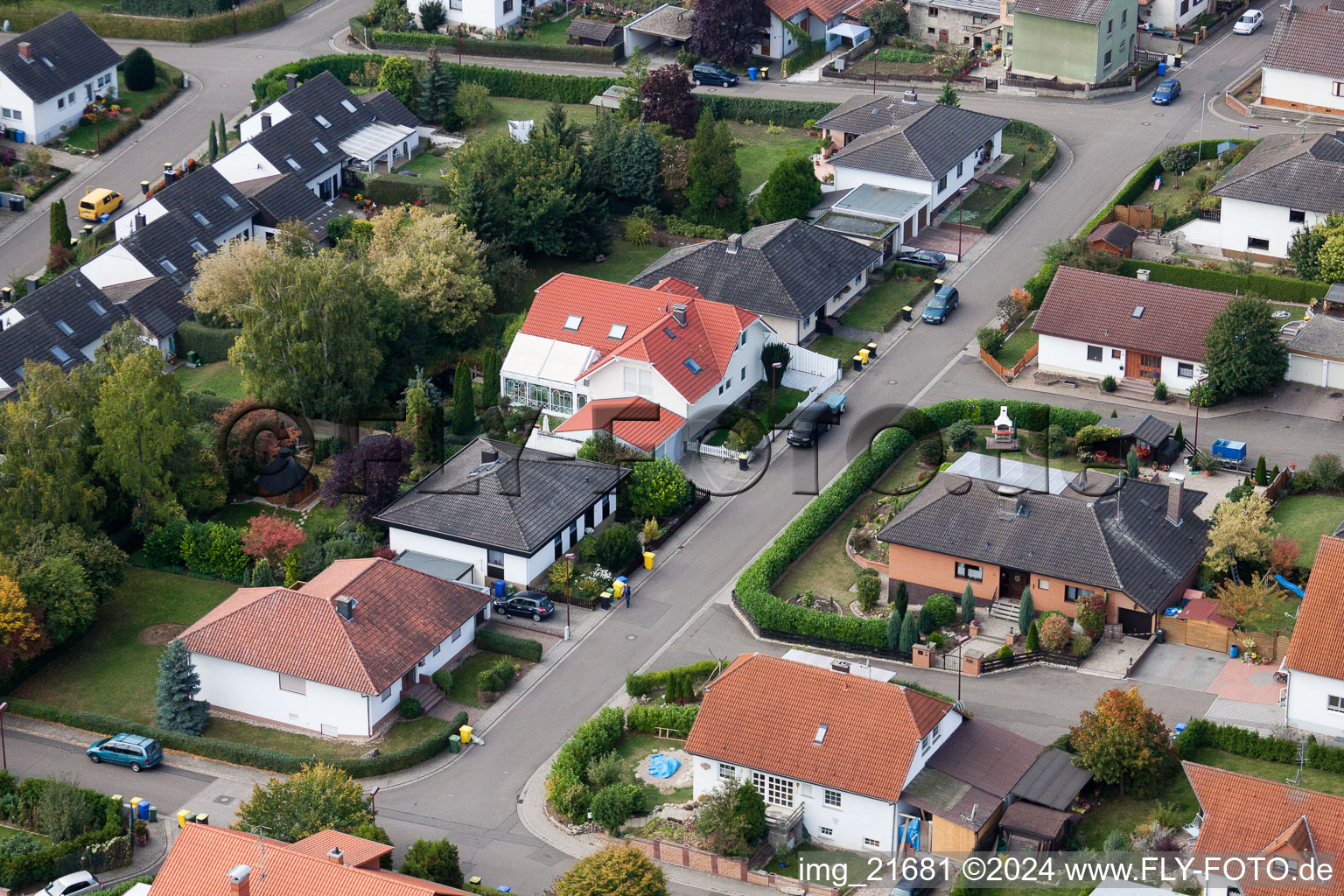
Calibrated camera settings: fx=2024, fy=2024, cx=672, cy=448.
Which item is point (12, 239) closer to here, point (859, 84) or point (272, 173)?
point (272, 173)

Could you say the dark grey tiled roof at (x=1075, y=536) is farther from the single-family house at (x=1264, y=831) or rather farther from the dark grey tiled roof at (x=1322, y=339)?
the dark grey tiled roof at (x=1322, y=339)

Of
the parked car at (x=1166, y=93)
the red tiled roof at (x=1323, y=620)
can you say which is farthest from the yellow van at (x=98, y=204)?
the red tiled roof at (x=1323, y=620)

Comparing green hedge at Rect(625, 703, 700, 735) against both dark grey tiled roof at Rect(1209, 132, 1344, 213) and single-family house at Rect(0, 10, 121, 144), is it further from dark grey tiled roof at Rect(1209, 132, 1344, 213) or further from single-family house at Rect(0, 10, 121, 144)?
single-family house at Rect(0, 10, 121, 144)

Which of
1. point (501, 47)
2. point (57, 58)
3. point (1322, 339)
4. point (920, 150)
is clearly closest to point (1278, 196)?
point (1322, 339)

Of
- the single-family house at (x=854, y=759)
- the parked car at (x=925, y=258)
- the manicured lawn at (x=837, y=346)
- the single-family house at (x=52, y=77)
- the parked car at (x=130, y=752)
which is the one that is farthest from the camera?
the single-family house at (x=52, y=77)

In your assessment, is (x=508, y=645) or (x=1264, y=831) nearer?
(x=1264, y=831)

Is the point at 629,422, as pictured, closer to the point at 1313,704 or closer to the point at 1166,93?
the point at 1313,704

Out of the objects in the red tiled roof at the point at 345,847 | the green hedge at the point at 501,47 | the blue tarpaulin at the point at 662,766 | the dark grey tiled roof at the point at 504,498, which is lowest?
the blue tarpaulin at the point at 662,766

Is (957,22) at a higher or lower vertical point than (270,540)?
higher
